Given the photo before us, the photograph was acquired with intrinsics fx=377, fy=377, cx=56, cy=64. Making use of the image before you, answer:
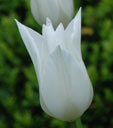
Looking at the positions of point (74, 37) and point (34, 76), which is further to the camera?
point (34, 76)

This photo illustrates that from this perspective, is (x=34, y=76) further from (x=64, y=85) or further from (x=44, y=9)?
(x=64, y=85)

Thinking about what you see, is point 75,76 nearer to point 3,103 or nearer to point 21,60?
point 3,103

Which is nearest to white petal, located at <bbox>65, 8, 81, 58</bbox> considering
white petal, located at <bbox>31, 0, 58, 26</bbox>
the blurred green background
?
white petal, located at <bbox>31, 0, 58, 26</bbox>

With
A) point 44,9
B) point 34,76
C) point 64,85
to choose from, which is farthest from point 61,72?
point 34,76

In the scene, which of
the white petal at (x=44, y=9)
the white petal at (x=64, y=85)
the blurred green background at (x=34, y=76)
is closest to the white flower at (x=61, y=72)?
the white petal at (x=64, y=85)

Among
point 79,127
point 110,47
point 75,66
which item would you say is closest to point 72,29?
point 75,66

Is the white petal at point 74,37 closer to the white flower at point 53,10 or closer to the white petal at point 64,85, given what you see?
the white petal at point 64,85

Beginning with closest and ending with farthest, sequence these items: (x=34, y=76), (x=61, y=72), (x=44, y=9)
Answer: (x=61, y=72) → (x=44, y=9) → (x=34, y=76)
